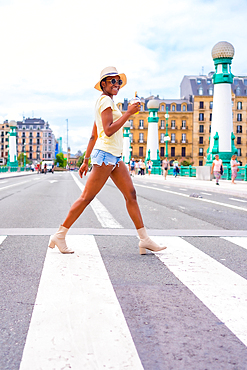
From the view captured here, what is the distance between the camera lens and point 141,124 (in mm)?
94625

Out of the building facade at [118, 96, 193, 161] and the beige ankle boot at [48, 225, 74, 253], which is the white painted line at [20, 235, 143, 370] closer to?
the beige ankle boot at [48, 225, 74, 253]

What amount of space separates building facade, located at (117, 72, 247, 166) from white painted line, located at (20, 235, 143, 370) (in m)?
87.1

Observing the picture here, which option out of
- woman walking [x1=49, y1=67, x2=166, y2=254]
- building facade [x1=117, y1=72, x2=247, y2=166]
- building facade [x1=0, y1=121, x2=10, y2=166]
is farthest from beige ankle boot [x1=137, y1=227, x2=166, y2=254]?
building facade [x1=0, y1=121, x2=10, y2=166]

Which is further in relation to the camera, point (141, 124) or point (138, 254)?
point (141, 124)

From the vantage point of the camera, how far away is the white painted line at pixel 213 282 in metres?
2.77

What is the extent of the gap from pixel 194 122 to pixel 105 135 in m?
88.9

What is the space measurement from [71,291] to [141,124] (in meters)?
92.6

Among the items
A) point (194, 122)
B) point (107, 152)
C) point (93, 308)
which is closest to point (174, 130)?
point (194, 122)

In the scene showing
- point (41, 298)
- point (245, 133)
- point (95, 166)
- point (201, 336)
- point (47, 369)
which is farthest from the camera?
point (245, 133)

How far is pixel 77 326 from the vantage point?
8.36 feet

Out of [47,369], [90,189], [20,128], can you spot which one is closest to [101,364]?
[47,369]

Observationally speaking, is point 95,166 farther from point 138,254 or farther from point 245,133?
point 245,133

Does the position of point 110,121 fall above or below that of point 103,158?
above

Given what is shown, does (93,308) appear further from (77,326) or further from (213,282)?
(213,282)
